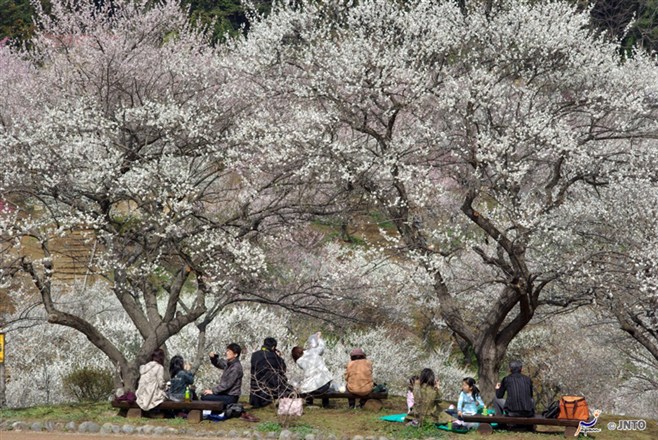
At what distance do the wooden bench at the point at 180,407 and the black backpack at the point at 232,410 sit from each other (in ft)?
1.01

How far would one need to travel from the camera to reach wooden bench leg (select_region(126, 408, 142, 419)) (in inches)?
474

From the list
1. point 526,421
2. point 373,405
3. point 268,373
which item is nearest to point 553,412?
point 526,421

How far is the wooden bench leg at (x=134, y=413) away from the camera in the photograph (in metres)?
12.0

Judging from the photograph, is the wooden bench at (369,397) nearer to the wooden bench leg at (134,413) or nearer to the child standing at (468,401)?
the child standing at (468,401)

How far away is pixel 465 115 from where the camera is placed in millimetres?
13242

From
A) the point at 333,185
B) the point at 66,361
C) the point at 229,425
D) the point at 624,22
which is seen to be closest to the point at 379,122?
the point at 333,185

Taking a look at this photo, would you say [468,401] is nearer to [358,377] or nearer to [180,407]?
[358,377]

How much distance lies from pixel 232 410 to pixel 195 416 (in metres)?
0.57

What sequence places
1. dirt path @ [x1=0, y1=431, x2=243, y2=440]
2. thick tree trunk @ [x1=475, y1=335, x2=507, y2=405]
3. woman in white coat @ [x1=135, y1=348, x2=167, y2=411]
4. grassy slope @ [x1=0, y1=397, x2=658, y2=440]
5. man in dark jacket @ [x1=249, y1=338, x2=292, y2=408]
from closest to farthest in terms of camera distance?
dirt path @ [x1=0, y1=431, x2=243, y2=440] → grassy slope @ [x1=0, y1=397, x2=658, y2=440] → woman in white coat @ [x1=135, y1=348, x2=167, y2=411] → man in dark jacket @ [x1=249, y1=338, x2=292, y2=408] → thick tree trunk @ [x1=475, y1=335, x2=507, y2=405]

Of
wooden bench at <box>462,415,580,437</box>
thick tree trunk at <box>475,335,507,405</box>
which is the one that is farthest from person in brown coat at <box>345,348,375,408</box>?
thick tree trunk at <box>475,335,507,405</box>

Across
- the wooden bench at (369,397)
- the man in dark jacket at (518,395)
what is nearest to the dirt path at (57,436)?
the wooden bench at (369,397)

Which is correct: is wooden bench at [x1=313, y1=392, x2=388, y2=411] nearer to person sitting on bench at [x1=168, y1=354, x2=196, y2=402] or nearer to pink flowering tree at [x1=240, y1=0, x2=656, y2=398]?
pink flowering tree at [x1=240, y1=0, x2=656, y2=398]

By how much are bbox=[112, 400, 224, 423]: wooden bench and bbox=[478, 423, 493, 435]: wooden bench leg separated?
3.81 m

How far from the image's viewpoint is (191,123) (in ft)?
47.0
